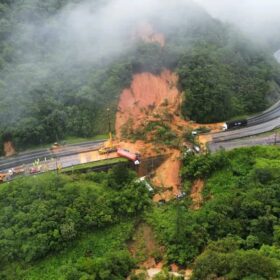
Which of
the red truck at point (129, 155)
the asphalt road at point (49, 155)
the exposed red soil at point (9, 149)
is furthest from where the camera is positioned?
the exposed red soil at point (9, 149)

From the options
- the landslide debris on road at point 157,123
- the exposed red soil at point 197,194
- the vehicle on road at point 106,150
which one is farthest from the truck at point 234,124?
the vehicle on road at point 106,150

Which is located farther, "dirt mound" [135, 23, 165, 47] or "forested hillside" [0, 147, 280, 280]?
"dirt mound" [135, 23, 165, 47]

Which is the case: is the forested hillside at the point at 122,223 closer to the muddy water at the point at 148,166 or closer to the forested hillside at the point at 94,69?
the muddy water at the point at 148,166

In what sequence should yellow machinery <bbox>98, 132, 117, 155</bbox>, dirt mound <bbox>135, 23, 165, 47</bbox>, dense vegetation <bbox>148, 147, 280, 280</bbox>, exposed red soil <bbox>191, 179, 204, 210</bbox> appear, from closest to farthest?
dense vegetation <bbox>148, 147, 280, 280</bbox>, exposed red soil <bbox>191, 179, 204, 210</bbox>, yellow machinery <bbox>98, 132, 117, 155</bbox>, dirt mound <bbox>135, 23, 165, 47</bbox>

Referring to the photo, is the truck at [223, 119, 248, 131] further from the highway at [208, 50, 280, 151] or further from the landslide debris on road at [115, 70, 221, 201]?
the landslide debris on road at [115, 70, 221, 201]

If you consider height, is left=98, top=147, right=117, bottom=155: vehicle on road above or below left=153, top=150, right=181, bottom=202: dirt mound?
above

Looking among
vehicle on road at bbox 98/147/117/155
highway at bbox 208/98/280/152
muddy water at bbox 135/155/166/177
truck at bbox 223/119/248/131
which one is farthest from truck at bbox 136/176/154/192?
truck at bbox 223/119/248/131

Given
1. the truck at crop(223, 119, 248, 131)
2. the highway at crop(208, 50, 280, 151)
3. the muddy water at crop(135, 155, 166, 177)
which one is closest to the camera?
the muddy water at crop(135, 155, 166, 177)
